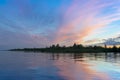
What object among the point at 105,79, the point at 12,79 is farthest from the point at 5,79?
the point at 105,79

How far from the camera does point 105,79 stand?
24.5 m

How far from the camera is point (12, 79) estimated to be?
23078 millimetres

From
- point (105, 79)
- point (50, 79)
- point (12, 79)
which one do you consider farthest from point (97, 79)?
point (12, 79)

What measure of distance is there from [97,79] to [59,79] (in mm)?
4488

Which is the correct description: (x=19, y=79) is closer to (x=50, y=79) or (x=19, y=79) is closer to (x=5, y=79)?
(x=5, y=79)

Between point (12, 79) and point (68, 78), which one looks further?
point (68, 78)

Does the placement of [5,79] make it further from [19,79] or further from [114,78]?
[114,78]

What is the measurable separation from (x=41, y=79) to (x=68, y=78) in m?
3.46

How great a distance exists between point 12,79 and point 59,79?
5.41 metres

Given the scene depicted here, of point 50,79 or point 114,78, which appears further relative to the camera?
point 114,78

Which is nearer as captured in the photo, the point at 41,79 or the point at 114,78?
the point at 41,79

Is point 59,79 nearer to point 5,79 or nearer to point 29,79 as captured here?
point 29,79

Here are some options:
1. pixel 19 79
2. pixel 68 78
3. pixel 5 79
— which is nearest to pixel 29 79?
pixel 19 79

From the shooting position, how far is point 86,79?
78.6ft
